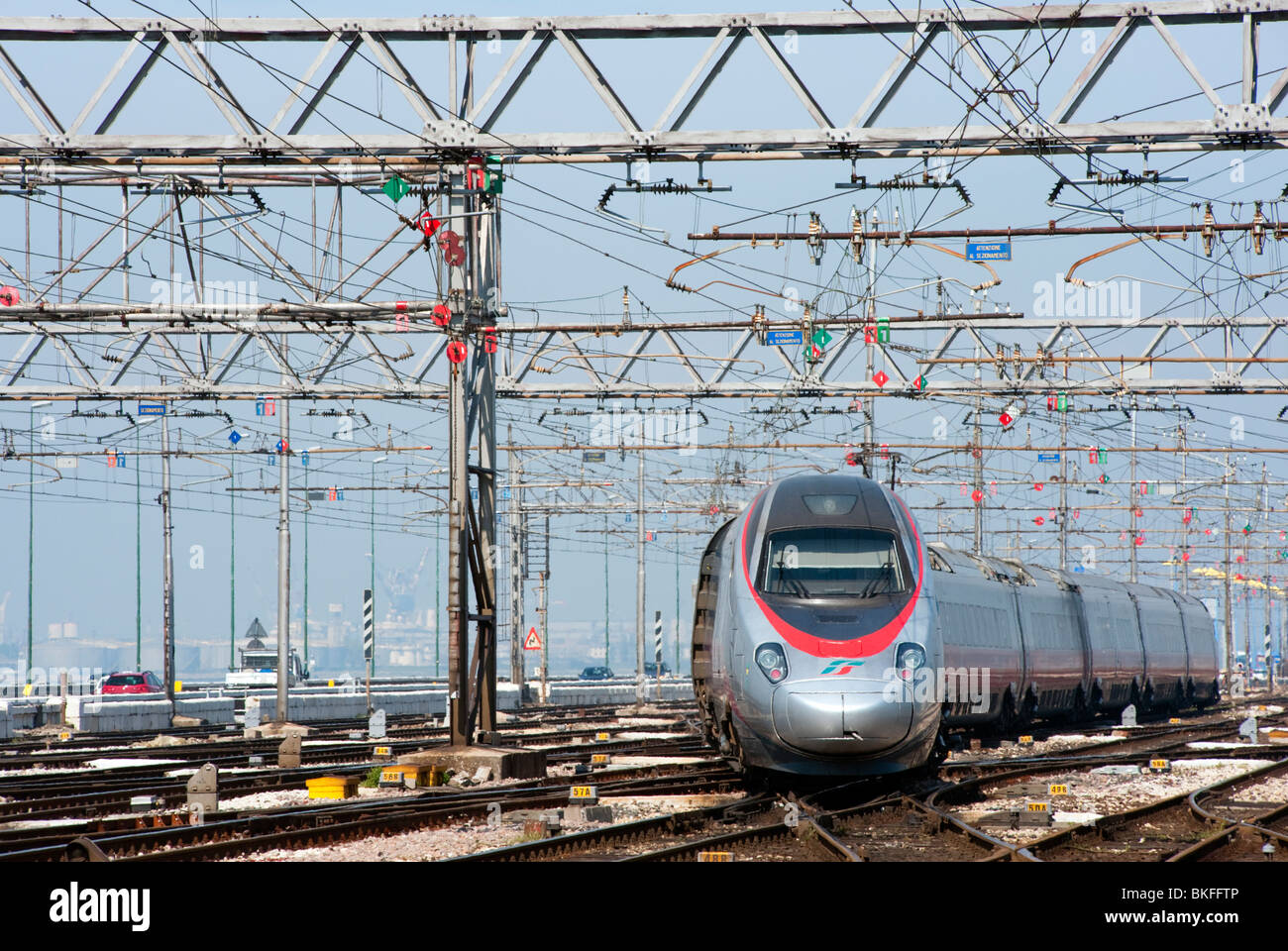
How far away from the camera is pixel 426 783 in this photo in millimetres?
18297

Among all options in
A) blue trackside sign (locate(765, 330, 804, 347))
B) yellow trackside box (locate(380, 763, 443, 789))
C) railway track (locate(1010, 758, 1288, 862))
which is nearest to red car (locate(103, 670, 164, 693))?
blue trackside sign (locate(765, 330, 804, 347))

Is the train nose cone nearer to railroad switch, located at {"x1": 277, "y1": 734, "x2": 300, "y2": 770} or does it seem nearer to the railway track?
the railway track

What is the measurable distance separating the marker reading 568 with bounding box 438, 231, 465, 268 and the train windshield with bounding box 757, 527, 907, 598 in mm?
6454

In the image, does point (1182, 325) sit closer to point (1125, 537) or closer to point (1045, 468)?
point (1045, 468)

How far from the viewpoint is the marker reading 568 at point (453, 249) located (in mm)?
19516

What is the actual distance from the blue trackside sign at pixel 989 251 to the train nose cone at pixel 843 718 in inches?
385

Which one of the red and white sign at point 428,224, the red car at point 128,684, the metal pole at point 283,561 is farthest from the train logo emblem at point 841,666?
the red car at point 128,684

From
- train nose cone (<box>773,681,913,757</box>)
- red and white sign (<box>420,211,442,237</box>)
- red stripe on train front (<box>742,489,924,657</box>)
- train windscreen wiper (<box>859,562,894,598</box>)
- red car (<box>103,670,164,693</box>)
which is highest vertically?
red and white sign (<box>420,211,442,237</box>)

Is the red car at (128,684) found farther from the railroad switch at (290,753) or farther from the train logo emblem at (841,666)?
the train logo emblem at (841,666)

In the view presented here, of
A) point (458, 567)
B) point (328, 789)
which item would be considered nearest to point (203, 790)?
point (328, 789)

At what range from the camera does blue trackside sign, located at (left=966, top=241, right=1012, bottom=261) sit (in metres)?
22.0

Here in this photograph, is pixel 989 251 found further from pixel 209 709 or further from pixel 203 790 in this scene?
pixel 209 709

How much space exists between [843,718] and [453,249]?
8.81 m
